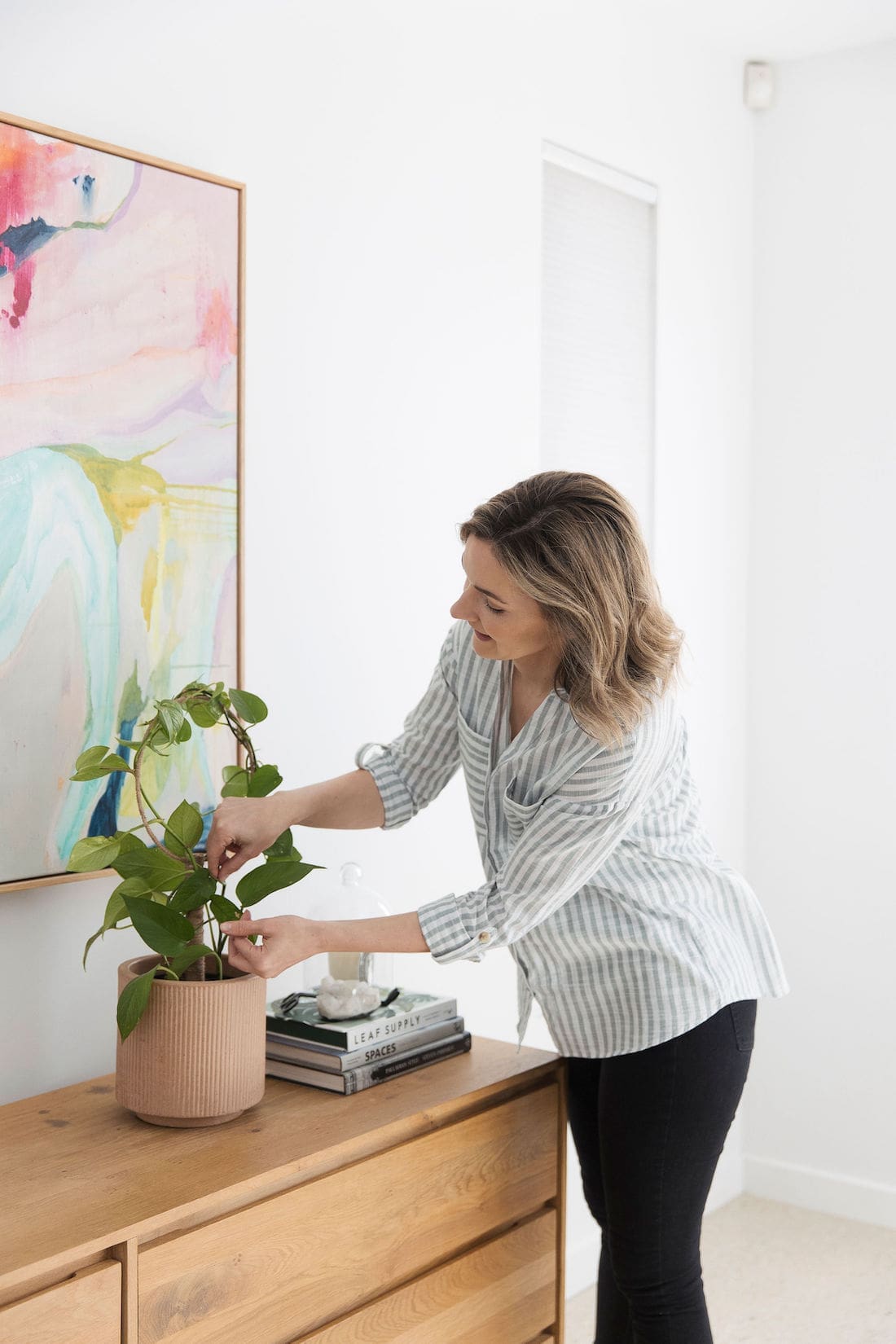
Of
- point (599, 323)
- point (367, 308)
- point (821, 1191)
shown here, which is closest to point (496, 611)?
point (367, 308)

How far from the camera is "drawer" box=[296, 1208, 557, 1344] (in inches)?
59.8

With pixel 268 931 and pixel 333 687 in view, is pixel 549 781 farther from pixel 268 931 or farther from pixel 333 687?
pixel 333 687

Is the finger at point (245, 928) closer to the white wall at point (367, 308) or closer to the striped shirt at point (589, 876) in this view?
the striped shirt at point (589, 876)

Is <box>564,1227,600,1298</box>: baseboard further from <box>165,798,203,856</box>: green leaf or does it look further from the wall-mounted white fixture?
the wall-mounted white fixture

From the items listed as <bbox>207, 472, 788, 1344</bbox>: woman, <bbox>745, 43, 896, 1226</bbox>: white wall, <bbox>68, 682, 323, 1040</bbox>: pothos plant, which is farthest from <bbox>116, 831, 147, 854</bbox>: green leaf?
<bbox>745, 43, 896, 1226</bbox>: white wall

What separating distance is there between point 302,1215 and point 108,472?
927 mm

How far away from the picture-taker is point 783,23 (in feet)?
9.47

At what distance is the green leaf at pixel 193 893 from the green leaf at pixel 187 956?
0.15ft

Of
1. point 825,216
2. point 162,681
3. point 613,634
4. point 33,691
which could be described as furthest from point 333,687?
point 825,216

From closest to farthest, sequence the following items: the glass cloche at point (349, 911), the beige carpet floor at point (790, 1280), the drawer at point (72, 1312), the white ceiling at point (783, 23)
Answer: the drawer at point (72, 1312) < the glass cloche at point (349, 911) < the beige carpet floor at point (790, 1280) < the white ceiling at point (783, 23)

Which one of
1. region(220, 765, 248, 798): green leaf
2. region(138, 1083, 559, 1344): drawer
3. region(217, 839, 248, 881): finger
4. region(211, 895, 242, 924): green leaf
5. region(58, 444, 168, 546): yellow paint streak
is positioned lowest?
region(138, 1083, 559, 1344): drawer

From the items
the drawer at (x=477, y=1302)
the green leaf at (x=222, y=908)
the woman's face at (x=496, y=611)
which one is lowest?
the drawer at (x=477, y=1302)

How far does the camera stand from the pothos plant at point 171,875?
1.46 meters

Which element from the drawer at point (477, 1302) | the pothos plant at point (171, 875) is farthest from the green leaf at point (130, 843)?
the drawer at point (477, 1302)
